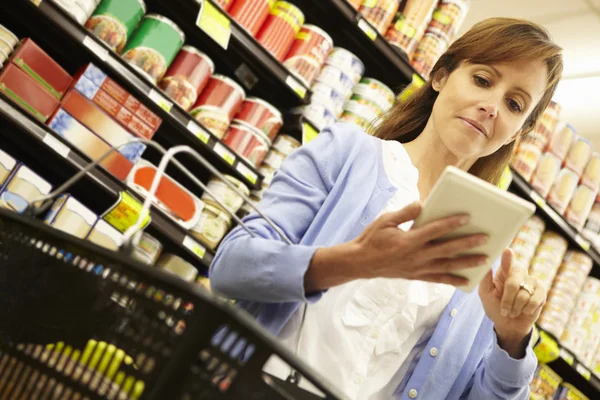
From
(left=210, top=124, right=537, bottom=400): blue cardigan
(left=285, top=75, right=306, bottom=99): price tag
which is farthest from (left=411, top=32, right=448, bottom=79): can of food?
(left=210, top=124, right=537, bottom=400): blue cardigan

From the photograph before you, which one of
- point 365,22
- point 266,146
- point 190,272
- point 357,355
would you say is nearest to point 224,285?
point 357,355

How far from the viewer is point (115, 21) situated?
232cm

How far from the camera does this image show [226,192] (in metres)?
2.57

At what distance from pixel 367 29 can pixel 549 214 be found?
1404 mm

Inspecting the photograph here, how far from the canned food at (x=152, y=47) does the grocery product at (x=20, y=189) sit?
0.51m

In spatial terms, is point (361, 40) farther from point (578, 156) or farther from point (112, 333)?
point (112, 333)

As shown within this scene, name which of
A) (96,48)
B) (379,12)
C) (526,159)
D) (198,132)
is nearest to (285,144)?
(198,132)

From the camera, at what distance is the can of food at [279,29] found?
8.92ft

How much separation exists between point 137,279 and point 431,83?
3.70 feet

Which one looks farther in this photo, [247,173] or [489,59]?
[247,173]

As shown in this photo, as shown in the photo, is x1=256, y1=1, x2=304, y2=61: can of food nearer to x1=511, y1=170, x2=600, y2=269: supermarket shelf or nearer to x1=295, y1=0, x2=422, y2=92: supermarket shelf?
x1=295, y1=0, x2=422, y2=92: supermarket shelf

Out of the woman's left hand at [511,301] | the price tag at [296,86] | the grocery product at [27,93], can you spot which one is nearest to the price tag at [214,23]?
the price tag at [296,86]

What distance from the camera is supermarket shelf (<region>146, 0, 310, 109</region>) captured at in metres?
2.61

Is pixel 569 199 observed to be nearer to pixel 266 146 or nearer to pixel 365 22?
pixel 365 22
